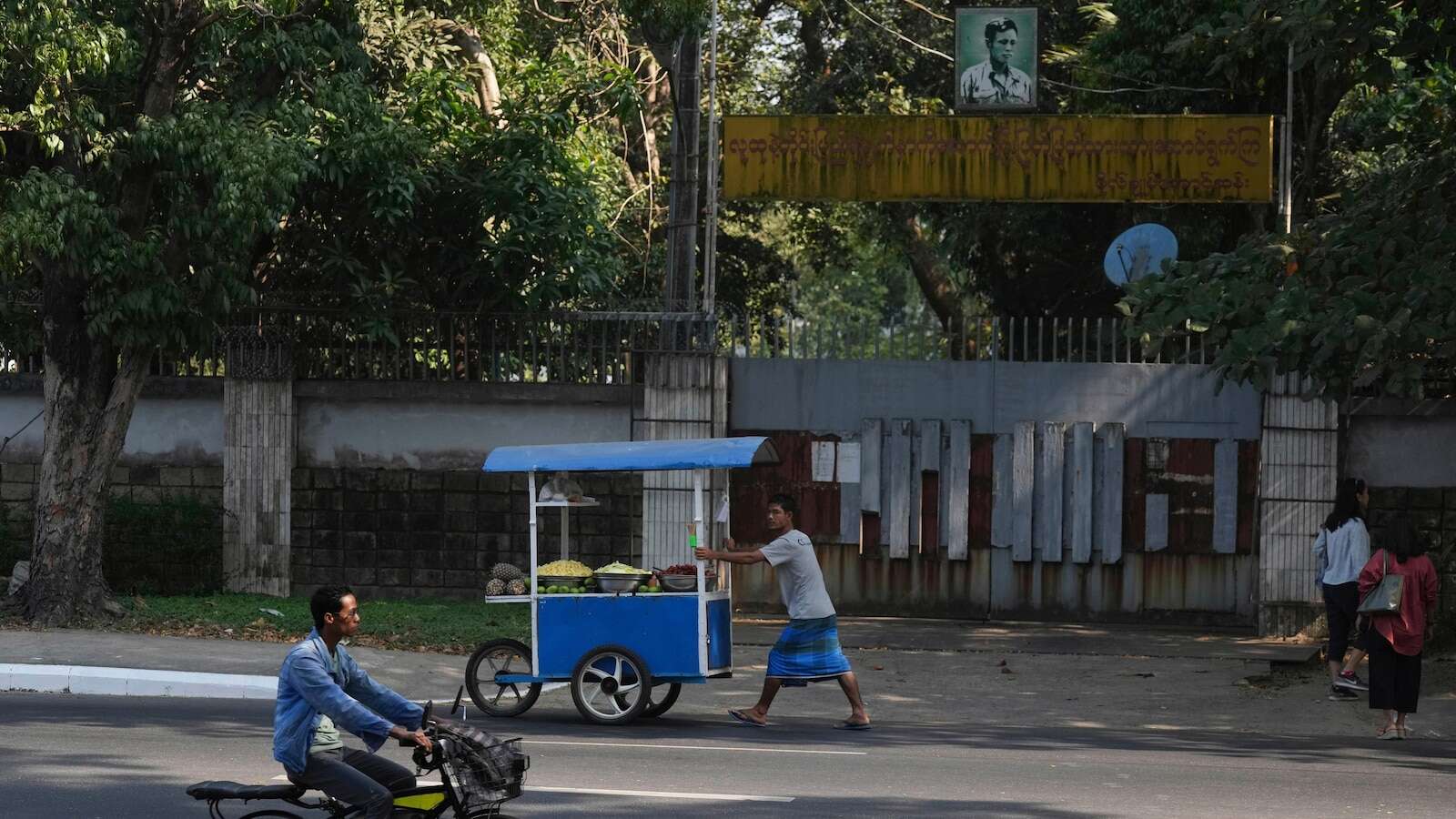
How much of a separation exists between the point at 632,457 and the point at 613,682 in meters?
1.55

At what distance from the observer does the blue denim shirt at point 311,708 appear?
657 centimetres

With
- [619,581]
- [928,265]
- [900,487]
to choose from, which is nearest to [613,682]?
[619,581]

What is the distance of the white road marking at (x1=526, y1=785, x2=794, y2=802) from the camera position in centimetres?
873

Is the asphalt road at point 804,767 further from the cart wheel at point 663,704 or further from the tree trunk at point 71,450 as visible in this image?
the tree trunk at point 71,450

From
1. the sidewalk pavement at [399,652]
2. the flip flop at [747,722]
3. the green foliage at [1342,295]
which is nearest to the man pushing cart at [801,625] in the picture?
the flip flop at [747,722]

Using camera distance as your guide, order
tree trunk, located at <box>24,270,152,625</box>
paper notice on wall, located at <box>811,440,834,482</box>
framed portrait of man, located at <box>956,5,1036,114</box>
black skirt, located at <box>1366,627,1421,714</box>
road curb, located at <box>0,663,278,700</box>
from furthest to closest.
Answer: framed portrait of man, located at <box>956,5,1036,114</box> < paper notice on wall, located at <box>811,440,834,482</box> < tree trunk, located at <box>24,270,152,625</box> < road curb, located at <box>0,663,278,700</box> < black skirt, located at <box>1366,627,1421,714</box>

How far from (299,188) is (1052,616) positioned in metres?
8.44

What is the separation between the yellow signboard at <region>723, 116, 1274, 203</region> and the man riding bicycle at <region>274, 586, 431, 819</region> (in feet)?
34.8

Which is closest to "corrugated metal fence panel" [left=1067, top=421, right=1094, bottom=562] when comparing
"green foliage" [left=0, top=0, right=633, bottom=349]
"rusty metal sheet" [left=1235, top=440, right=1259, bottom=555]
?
"rusty metal sheet" [left=1235, top=440, right=1259, bottom=555]

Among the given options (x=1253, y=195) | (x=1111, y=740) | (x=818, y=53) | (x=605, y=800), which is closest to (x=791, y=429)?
(x=1253, y=195)

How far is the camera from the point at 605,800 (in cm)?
862

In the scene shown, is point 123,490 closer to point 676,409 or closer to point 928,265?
point 676,409

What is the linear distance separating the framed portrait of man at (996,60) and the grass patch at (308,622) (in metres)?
6.87

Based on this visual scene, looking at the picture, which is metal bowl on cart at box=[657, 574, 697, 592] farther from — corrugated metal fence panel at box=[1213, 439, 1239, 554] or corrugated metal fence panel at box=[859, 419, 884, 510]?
corrugated metal fence panel at box=[1213, 439, 1239, 554]
